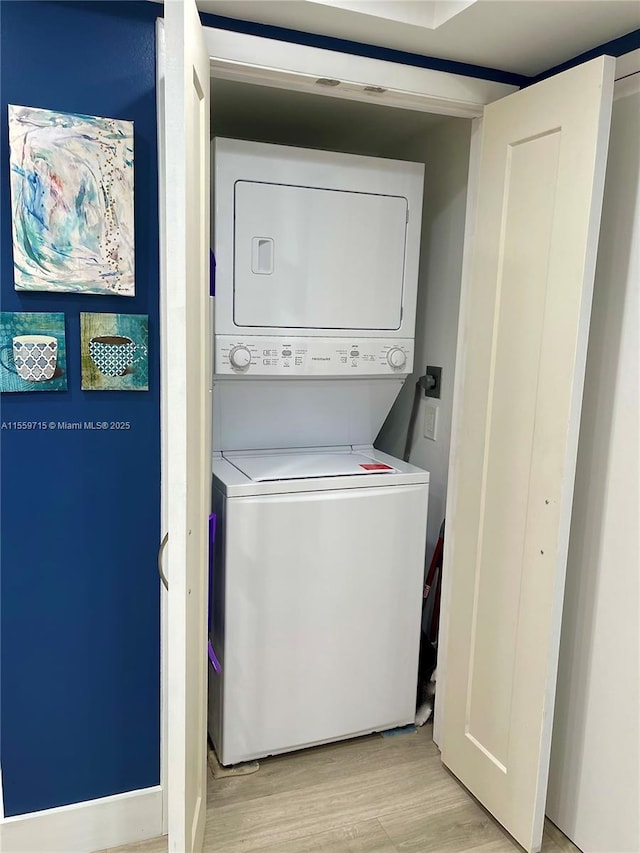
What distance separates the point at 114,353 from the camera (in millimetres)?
1662

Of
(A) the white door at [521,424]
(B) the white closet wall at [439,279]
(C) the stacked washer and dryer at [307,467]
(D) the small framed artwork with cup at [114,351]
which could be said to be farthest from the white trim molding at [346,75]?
(D) the small framed artwork with cup at [114,351]

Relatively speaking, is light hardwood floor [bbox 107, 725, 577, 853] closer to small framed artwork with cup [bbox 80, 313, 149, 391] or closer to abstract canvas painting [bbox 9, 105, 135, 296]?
small framed artwork with cup [bbox 80, 313, 149, 391]

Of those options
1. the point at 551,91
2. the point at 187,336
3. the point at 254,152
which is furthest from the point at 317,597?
the point at 551,91

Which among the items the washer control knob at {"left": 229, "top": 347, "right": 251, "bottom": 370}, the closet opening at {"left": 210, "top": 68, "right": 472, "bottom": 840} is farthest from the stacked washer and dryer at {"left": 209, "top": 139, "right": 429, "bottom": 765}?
the closet opening at {"left": 210, "top": 68, "right": 472, "bottom": 840}

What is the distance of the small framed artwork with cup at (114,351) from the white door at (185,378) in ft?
0.59

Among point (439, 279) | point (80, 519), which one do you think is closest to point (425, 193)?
point (439, 279)

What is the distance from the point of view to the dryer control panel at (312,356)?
202 centimetres

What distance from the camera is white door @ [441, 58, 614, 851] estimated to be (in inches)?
63.5

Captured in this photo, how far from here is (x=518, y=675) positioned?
1.83 m

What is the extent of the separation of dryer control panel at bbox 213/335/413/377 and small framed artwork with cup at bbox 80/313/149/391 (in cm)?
35

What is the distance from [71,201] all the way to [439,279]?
1388 mm

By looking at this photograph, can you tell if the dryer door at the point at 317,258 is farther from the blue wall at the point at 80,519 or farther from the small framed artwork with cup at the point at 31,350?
the small framed artwork with cup at the point at 31,350

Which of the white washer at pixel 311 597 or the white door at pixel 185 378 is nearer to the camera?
the white door at pixel 185 378

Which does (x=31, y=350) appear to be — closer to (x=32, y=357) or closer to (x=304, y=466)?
(x=32, y=357)
